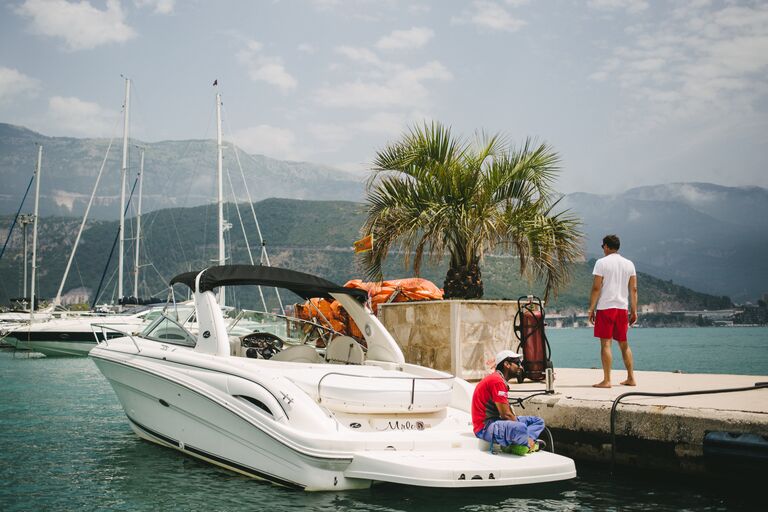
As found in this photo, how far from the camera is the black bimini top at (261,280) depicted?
873cm

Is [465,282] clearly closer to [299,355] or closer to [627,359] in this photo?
[627,359]

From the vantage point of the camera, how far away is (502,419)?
733cm

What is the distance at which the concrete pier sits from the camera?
7215 millimetres

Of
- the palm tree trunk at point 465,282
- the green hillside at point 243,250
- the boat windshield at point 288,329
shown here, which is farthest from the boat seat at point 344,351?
the green hillside at point 243,250

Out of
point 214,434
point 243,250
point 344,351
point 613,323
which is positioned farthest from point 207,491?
point 243,250

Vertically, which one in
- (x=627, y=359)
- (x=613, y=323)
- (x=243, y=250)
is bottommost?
(x=627, y=359)

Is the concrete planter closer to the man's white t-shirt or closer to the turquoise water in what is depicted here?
the man's white t-shirt

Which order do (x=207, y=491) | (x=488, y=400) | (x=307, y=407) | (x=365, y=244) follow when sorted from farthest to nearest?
(x=365, y=244) → (x=207, y=491) → (x=488, y=400) → (x=307, y=407)

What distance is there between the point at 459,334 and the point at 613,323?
2728 millimetres

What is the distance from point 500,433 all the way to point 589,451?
6.24 feet

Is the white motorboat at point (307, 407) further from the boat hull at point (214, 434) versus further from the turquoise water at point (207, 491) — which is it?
the turquoise water at point (207, 491)

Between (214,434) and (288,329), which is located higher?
(288,329)

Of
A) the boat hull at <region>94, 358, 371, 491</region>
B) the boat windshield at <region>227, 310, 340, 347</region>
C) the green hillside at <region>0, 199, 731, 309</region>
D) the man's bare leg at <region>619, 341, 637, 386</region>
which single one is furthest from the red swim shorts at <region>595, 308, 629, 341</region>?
the green hillside at <region>0, 199, 731, 309</region>

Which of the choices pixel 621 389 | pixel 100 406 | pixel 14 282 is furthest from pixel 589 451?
pixel 14 282
